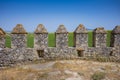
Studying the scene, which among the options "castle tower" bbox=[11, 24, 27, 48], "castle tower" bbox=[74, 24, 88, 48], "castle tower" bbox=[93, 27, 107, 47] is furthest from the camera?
"castle tower" bbox=[93, 27, 107, 47]

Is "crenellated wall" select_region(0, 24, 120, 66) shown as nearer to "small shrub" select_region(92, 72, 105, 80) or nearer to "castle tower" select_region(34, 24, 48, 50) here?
"castle tower" select_region(34, 24, 48, 50)

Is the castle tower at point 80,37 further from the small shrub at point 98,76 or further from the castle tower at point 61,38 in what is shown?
the small shrub at point 98,76

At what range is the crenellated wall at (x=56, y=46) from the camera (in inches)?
604

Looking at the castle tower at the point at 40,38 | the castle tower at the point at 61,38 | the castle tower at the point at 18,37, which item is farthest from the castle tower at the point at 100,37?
the castle tower at the point at 18,37

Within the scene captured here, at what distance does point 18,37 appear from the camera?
1536cm

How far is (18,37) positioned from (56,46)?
124 inches

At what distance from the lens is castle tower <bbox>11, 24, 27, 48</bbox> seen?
50.3 feet

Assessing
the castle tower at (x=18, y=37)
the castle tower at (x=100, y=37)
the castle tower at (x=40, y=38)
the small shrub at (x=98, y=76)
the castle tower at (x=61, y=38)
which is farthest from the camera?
the castle tower at (x=100, y=37)

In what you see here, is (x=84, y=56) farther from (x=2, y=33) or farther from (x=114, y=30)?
(x=2, y=33)

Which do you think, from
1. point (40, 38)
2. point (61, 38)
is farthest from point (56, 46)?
point (40, 38)

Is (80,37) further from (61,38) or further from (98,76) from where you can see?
(98,76)

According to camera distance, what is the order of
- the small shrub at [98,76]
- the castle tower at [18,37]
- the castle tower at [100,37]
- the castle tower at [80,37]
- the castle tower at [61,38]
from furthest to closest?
the castle tower at [100,37], the castle tower at [80,37], the castle tower at [61,38], the castle tower at [18,37], the small shrub at [98,76]

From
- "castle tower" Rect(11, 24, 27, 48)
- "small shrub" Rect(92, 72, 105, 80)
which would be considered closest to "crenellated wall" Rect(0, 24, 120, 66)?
"castle tower" Rect(11, 24, 27, 48)

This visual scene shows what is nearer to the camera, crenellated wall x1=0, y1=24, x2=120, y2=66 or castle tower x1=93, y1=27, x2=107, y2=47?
crenellated wall x1=0, y1=24, x2=120, y2=66
